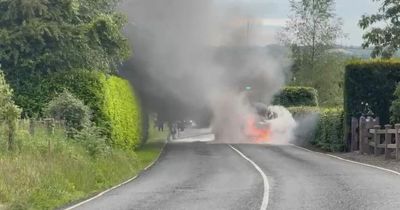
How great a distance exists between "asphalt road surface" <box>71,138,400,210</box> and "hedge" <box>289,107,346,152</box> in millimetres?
8422

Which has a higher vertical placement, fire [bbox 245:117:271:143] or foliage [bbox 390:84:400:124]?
foliage [bbox 390:84:400:124]

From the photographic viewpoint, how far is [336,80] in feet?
226

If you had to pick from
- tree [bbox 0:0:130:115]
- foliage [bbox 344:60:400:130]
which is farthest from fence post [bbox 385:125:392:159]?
tree [bbox 0:0:130:115]

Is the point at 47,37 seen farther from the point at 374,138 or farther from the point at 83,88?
the point at 374,138

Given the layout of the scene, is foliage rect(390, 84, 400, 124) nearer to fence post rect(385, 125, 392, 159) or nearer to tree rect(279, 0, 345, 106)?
fence post rect(385, 125, 392, 159)

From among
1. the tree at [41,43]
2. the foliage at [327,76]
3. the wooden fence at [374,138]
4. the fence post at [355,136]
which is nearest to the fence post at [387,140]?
the wooden fence at [374,138]

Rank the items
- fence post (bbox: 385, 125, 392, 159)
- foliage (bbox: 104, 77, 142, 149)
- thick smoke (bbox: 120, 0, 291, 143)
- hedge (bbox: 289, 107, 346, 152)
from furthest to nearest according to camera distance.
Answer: thick smoke (bbox: 120, 0, 291, 143) → hedge (bbox: 289, 107, 346, 152) → foliage (bbox: 104, 77, 142, 149) → fence post (bbox: 385, 125, 392, 159)

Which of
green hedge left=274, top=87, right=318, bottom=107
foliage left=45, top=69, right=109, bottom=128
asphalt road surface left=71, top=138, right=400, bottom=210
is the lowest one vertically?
asphalt road surface left=71, top=138, right=400, bottom=210

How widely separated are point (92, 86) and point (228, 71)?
26.6m

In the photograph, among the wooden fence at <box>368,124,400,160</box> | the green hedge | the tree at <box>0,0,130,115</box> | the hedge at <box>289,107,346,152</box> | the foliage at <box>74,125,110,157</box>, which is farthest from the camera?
the green hedge

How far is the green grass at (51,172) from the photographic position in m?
15.1

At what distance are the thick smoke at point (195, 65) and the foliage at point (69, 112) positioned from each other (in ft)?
73.6

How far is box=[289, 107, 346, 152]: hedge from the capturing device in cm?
A: 3603

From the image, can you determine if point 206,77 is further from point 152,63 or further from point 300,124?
point 300,124
